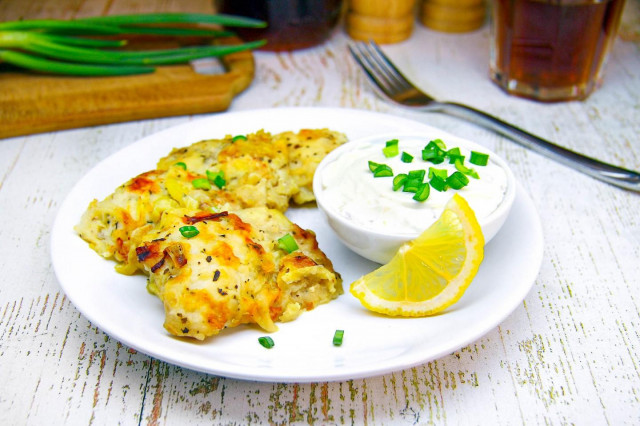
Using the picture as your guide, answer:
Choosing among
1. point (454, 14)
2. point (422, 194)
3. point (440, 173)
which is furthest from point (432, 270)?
point (454, 14)

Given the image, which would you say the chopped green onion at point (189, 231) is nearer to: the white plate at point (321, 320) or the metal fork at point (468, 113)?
the white plate at point (321, 320)

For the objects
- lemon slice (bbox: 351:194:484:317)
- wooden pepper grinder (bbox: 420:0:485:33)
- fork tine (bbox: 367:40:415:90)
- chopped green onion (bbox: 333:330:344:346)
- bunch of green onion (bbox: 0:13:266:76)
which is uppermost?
lemon slice (bbox: 351:194:484:317)

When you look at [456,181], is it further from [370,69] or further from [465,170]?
[370,69]

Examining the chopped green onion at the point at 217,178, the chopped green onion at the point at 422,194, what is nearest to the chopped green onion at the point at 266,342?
the chopped green onion at the point at 422,194

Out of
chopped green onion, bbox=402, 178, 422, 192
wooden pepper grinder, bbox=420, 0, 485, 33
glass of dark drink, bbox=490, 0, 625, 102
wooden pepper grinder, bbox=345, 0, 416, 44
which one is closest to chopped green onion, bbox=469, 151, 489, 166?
chopped green onion, bbox=402, 178, 422, 192

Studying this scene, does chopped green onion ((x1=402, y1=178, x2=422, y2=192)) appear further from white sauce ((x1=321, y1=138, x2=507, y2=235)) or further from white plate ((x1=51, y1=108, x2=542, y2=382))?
white plate ((x1=51, y1=108, x2=542, y2=382))

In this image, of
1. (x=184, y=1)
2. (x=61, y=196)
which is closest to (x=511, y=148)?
(x=61, y=196)

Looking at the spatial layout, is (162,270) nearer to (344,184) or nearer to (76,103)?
(344,184)
